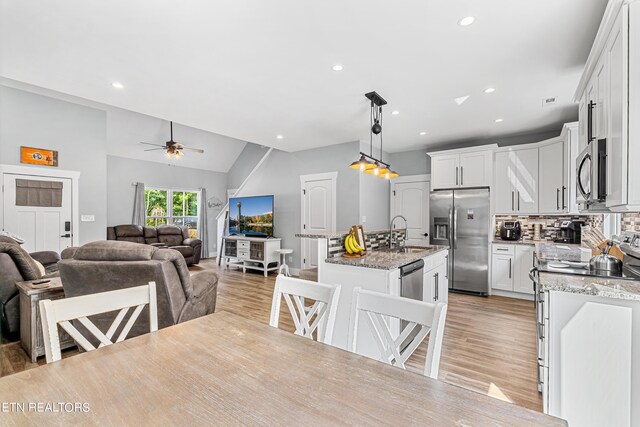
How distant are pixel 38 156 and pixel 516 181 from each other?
24.3ft

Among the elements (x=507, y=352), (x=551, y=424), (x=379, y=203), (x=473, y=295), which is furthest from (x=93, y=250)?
(x=473, y=295)

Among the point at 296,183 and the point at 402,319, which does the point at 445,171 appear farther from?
the point at 402,319

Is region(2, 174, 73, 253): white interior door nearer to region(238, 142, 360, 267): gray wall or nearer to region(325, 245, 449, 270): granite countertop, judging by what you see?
region(238, 142, 360, 267): gray wall

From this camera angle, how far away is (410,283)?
2699 mm

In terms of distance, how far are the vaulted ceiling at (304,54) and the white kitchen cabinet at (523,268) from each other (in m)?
1.94

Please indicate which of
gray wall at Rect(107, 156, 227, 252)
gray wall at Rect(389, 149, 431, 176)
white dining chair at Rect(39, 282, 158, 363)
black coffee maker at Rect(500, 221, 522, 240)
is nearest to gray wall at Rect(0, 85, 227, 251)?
gray wall at Rect(107, 156, 227, 252)

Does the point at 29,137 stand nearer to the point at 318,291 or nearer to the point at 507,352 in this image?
the point at 318,291

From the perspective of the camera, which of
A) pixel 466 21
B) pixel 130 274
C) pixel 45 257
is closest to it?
pixel 466 21

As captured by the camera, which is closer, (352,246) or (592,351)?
(592,351)

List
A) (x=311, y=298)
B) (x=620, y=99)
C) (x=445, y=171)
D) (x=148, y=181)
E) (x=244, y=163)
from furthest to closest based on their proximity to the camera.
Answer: (x=244, y=163), (x=148, y=181), (x=445, y=171), (x=620, y=99), (x=311, y=298)

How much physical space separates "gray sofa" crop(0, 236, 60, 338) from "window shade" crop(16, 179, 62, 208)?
184cm

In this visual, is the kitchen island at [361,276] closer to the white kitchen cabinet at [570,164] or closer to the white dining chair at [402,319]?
the white dining chair at [402,319]

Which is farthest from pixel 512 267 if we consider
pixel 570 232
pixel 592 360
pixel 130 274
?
pixel 130 274

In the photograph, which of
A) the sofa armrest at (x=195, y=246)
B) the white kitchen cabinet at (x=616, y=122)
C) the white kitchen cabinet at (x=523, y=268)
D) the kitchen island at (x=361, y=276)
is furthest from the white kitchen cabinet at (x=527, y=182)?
the sofa armrest at (x=195, y=246)
